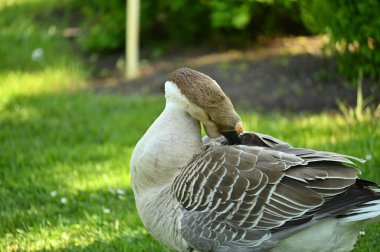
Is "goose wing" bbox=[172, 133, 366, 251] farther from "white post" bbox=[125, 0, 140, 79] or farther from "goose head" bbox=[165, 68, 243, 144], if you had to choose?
"white post" bbox=[125, 0, 140, 79]

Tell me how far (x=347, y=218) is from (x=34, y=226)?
220 cm

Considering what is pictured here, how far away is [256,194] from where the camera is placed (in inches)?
126

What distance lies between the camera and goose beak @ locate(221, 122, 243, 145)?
3.41 meters

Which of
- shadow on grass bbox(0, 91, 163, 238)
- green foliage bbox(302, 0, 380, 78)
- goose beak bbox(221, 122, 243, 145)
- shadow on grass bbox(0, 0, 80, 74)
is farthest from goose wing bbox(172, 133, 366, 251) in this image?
shadow on grass bbox(0, 0, 80, 74)

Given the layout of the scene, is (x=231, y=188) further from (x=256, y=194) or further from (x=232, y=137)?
(x=232, y=137)

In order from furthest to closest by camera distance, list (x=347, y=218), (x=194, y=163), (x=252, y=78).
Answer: (x=252, y=78) → (x=194, y=163) → (x=347, y=218)

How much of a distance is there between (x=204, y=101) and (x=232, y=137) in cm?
28

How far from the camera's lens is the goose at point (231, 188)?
3.13m

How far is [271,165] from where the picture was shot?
10.6ft

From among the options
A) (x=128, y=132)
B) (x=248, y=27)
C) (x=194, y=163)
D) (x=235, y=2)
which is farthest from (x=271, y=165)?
(x=248, y=27)

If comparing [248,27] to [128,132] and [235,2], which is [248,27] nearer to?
[235,2]

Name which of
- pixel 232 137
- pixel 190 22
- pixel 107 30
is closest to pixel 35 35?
pixel 107 30

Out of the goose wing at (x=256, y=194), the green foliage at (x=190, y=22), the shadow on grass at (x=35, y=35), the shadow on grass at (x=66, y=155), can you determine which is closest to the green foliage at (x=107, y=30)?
the green foliage at (x=190, y=22)

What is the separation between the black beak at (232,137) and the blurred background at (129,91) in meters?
0.96
